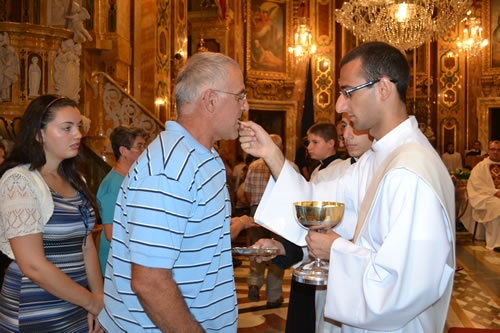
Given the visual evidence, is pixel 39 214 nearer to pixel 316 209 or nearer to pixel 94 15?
pixel 316 209

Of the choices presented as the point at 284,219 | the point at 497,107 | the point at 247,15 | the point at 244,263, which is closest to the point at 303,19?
the point at 247,15

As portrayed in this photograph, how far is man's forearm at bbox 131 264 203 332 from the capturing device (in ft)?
5.36

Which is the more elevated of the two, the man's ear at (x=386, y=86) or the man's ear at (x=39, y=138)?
the man's ear at (x=386, y=86)

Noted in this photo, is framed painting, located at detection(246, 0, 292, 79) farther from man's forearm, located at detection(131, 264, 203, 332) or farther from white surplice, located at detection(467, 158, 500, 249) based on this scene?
man's forearm, located at detection(131, 264, 203, 332)

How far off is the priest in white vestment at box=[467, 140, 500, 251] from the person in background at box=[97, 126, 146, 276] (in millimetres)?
8085

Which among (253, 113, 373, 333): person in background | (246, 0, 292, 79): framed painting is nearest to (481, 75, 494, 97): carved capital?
(246, 0, 292, 79): framed painting

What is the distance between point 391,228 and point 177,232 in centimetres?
76

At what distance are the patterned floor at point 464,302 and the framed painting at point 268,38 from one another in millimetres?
10928

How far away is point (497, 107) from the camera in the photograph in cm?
1841

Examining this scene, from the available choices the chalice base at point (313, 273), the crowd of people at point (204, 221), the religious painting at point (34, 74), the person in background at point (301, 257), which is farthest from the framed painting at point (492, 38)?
the chalice base at point (313, 273)

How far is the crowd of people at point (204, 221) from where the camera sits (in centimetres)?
171

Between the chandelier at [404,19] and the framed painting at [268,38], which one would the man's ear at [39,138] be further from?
the framed painting at [268,38]

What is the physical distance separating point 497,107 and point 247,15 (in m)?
9.57

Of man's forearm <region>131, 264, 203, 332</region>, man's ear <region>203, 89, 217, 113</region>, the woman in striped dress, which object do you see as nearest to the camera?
man's forearm <region>131, 264, 203, 332</region>
